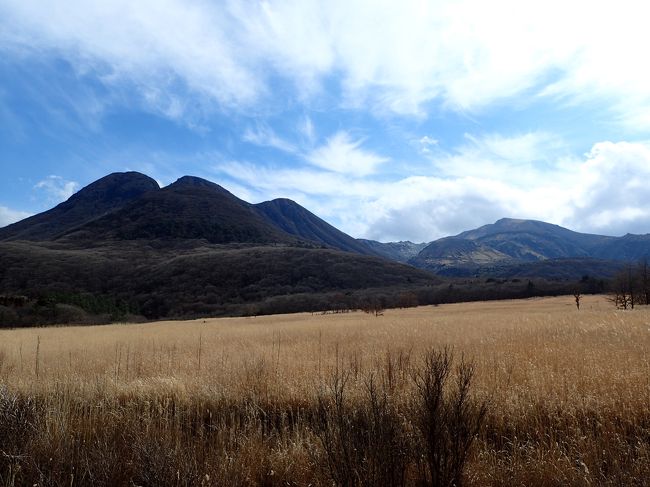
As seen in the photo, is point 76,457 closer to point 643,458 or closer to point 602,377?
point 643,458

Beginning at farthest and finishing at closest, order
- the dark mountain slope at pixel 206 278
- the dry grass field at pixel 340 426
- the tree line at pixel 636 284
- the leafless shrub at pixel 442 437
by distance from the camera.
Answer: the dark mountain slope at pixel 206 278
the tree line at pixel 636 284
the dry grass field at pixel 340 426
the leafless shrub at pixel 442 437

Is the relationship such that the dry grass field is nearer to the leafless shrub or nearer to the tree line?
the leafless shrub

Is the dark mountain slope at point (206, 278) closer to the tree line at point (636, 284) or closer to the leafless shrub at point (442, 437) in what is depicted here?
the tree line at point (636, 284)

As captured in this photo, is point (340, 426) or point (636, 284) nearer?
point (340, 426)

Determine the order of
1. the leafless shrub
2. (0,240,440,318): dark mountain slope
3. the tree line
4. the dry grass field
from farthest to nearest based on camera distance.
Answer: (0,240,440,318): dark mountain slope < the tree line < the dry grass field < the leafless shrub

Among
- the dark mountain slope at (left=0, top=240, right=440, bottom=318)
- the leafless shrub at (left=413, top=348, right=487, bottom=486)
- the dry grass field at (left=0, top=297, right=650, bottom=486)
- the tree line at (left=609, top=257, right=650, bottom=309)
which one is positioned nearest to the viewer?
the leafless shrub at (left=413, top=348, right=487, bottom=486)

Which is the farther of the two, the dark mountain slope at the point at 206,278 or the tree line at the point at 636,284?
the dark mountain slope at the point at 206,278

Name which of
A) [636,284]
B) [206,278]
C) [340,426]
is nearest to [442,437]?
[340,426]

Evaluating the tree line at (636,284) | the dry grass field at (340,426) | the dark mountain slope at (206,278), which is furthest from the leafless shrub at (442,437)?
the dark mountain slope at (206,278)

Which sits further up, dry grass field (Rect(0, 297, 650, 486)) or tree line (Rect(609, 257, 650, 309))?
tree line (Rect(609, 257, 650, 309))

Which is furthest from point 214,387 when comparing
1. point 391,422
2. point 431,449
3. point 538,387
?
point 538,387

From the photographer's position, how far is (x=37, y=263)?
125 m

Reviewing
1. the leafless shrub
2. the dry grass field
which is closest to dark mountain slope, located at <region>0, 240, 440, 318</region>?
the dry grass field

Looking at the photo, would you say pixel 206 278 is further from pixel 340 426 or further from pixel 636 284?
pixel 340 426
